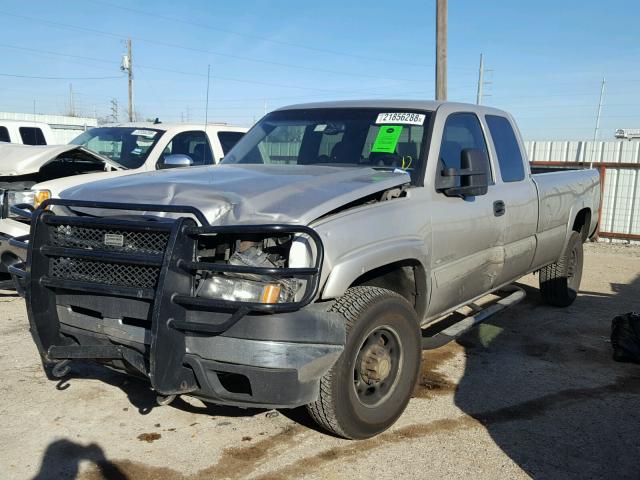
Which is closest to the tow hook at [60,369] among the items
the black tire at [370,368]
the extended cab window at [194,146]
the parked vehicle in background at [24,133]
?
the black tire at [370,368]

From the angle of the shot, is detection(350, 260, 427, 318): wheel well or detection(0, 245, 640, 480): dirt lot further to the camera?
detection(350, 260, 427, 318): wheel well

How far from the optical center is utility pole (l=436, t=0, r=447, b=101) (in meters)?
12.5

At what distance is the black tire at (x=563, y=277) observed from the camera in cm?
695

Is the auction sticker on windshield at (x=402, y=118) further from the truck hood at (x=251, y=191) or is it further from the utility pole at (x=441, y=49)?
the utility pole at (x=441, y=49)

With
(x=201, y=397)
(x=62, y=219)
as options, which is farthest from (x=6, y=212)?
→ (x=201, y=397)

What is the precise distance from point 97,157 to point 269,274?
17.2 ft

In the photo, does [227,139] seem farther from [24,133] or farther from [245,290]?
[245,290]

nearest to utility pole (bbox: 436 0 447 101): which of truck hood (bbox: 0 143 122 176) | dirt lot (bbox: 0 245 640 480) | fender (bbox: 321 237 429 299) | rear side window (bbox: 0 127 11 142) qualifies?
truck hood (bbox: 0 143 122 176)

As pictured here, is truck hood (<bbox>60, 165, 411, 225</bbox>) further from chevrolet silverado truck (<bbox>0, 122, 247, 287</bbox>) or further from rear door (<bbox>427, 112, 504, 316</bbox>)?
chevrolet silverado truck (<bbox>0, 122, 247, 287</bbox>)

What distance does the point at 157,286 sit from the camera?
2922 millimetres

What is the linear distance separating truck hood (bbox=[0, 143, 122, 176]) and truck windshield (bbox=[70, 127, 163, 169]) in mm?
918

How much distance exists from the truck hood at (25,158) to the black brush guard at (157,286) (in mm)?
Answer: 3738

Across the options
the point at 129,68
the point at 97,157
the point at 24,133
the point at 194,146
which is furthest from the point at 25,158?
the point at 129,68

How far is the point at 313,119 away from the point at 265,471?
2815 mm
